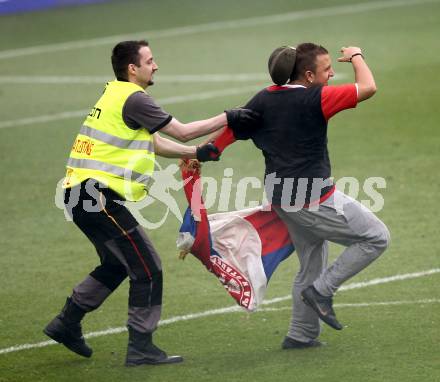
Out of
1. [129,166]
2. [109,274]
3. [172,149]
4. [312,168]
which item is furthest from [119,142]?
[312,168]

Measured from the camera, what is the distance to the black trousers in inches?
325

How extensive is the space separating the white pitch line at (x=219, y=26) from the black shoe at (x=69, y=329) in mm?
14176

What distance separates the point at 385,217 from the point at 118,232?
461 cm

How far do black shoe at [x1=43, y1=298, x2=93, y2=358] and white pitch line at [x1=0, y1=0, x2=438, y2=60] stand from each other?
1418 centimetres

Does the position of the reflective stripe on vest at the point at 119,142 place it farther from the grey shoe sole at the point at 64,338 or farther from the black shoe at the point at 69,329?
the grey shoe sole at the point at 64,338

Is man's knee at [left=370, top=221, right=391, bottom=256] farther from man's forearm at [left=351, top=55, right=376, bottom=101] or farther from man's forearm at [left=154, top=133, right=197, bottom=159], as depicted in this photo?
man's forearm at [left=154, top=133, right=197, bottom=159]

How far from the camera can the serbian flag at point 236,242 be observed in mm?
8555

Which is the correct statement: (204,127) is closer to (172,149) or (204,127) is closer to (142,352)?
(172,149)

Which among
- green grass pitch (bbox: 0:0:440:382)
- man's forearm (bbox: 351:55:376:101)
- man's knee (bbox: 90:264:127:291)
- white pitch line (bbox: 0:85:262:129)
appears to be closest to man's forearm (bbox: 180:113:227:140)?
man's forearm (bbox: 351:55:376:101)

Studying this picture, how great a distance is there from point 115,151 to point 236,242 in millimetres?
1192

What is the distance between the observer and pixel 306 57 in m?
8.17

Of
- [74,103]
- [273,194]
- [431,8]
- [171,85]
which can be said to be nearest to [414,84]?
[171,85]

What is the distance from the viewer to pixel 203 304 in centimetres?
999

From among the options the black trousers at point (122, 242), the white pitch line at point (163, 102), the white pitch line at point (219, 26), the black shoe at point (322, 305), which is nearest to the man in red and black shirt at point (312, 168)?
the black shoe at point (322, 305)
